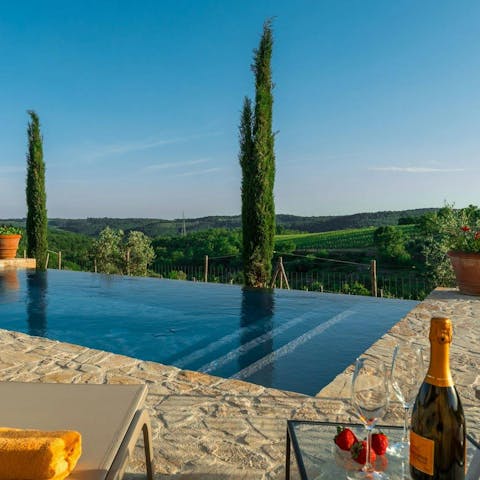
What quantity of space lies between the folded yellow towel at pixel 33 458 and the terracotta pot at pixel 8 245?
1186 cm

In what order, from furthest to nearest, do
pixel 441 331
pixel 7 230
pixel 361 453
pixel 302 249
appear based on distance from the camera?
1. pixel 302 249
2. pixel 7 230
3. pixel 361 453
4. pixel 441 331

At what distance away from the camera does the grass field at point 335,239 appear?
18156mm

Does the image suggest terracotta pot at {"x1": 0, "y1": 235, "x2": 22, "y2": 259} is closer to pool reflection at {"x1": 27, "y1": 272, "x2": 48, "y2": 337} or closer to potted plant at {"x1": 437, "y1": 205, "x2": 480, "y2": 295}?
pool reflection at {"x1": 27, "y1": 272, "x2": 48, "y2": 337}

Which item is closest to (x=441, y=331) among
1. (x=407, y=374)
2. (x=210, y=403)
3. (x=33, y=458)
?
(x=407, y=374)

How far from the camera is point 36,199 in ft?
45.1

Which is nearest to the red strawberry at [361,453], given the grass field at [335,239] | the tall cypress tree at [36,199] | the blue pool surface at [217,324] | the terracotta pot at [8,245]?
the blue pool surface at [217,324]

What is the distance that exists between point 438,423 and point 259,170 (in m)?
9.40

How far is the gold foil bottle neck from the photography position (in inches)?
39.9

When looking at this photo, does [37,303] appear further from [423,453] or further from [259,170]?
[423,453]

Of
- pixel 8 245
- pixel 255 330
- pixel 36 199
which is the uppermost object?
pixel 36 199

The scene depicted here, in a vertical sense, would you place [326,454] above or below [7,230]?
below

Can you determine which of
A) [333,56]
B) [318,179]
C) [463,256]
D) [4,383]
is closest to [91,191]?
[318,179]

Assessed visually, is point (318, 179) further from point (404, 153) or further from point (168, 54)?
point (168, 54)

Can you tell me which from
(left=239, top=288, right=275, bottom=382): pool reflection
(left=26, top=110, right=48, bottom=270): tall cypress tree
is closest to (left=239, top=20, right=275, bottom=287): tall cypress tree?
(left=239, top=288, right=275, bottom=382): pool reflection
